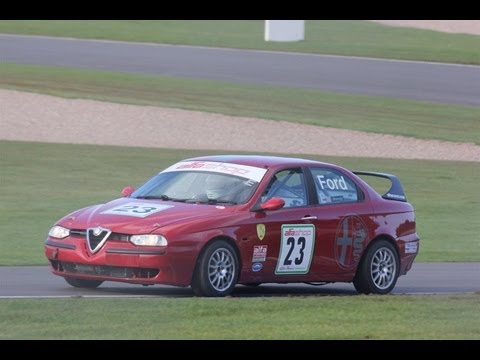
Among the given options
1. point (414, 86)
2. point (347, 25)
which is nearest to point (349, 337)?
point (414, 86)

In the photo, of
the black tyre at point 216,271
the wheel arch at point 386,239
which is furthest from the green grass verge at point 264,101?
the black tyre at point 216,271

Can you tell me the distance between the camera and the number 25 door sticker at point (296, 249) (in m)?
13.7

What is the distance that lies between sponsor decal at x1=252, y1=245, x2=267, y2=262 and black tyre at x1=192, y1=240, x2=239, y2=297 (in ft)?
0.80

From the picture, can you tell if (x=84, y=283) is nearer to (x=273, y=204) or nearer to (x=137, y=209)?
(x=137, y=209)

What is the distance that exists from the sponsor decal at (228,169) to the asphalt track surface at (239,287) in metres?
1.28

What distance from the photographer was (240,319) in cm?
1139

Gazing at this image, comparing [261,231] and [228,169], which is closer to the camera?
[261,231]

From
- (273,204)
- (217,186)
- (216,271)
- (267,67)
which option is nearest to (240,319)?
(216,271)

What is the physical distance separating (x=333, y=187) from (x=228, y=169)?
1228 mm

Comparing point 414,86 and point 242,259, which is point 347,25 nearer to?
point 414,86

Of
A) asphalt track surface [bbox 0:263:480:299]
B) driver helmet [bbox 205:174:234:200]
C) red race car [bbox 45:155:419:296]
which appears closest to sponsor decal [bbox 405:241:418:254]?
A: red race car [bbox 45:155:419:296]

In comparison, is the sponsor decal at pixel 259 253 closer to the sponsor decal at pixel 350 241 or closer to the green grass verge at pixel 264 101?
the sponsor decal at pixel 350 241

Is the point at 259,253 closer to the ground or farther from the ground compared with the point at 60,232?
closer to the ground
